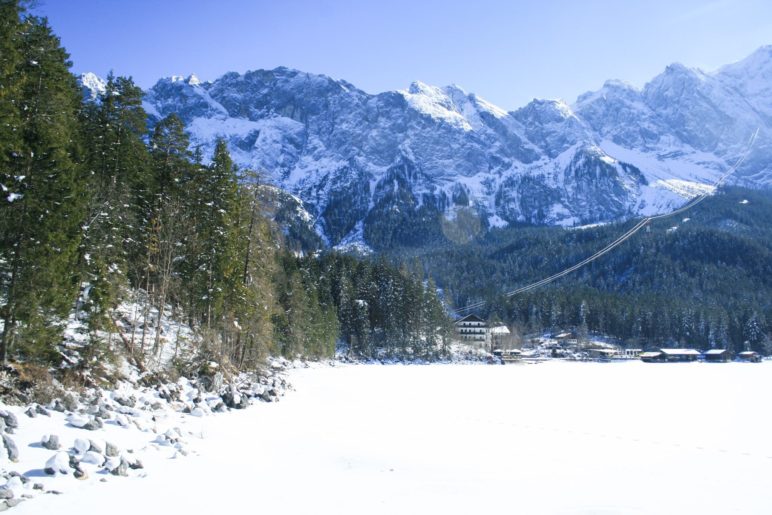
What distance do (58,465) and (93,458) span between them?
37.4 inches

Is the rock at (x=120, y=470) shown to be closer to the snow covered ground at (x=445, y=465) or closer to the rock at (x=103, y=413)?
the snow covered ground at (x=445, y=465)

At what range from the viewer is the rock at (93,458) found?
11.4 metres

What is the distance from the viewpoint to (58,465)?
34.5 ft

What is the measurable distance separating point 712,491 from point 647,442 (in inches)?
277

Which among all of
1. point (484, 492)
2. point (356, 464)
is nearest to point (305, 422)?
point (356, 464)

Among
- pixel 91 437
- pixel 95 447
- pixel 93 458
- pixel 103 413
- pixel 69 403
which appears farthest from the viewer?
pixel 103 413

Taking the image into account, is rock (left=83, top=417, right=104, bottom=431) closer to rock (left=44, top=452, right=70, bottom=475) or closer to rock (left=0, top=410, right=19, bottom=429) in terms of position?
rock (left=0, top=410, right=19, bottom=429)

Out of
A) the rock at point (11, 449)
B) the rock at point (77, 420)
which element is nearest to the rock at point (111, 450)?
the rock at point (11, 449)

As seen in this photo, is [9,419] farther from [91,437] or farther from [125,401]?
[125,401]

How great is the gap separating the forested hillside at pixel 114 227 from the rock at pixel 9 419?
3871 millimetres

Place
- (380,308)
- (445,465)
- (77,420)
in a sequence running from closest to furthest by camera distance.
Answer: (77,420) → (445,465) → (380,308)

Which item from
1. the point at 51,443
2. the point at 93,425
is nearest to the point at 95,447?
the point at 51,443

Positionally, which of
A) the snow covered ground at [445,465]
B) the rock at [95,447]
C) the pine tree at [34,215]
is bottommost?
the snow covered ground at [445,465]

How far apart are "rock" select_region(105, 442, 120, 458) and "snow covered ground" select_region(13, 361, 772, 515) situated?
893 millimetres
